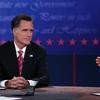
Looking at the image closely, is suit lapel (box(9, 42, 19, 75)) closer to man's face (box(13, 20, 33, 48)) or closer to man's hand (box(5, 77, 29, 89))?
man's face (box(13, 20, 33, 48))

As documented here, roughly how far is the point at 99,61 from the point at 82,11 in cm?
142

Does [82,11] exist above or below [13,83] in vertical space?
above

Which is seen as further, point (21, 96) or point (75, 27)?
point (75, 27)

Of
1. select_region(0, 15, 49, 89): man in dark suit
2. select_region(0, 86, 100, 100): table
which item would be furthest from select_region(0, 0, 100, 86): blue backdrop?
select_region(0, 86, 100, 100): table

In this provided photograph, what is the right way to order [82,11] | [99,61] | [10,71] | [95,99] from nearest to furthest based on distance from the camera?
1. [95,99]
2. [99,61]
3. [10,71]
4. [82,11]

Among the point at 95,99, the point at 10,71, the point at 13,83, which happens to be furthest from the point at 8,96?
the point at 10,71

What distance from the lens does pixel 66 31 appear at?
155 inches

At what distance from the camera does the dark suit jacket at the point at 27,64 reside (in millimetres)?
2785

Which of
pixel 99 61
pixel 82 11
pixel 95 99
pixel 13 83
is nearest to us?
pixel 95 99

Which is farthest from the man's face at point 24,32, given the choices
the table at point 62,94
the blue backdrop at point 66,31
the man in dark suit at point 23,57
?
the blue backdrop at point 66,31

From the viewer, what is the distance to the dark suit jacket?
279 centimetres

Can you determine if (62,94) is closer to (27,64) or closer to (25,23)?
(27,64)

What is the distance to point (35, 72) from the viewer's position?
2.84m

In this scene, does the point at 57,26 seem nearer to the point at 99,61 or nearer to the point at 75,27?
the point at 75,27
